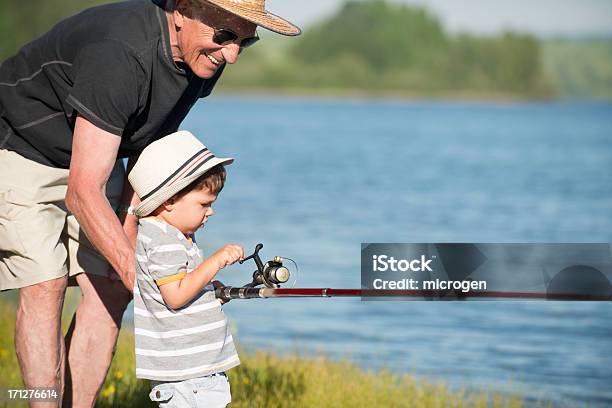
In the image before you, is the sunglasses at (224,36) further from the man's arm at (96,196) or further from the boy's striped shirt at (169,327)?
the boy's striped shirt at (169,327)

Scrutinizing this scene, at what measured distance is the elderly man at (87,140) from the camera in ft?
12.9

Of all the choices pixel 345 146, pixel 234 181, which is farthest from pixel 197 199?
pixel 345 146

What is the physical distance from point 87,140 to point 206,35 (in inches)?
20.7

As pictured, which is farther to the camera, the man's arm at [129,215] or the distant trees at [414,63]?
the distant trees at [414,63]

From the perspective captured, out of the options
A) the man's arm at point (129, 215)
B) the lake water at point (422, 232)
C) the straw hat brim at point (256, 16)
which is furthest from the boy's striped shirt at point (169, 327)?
the lake water at point (422, 232)

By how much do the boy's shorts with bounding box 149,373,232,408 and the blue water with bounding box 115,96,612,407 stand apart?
164 inches

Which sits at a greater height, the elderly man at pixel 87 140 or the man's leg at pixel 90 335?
the elderly man at pixel 87 140

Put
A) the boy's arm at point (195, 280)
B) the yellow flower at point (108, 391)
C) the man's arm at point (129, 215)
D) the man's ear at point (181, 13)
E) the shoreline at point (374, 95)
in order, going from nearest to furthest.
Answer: the boy's arm at point (195, 280)
the man's ear at point (181, 13)
the man's arm at point (129, 215)
the yellow flower at point (108, 391)
the shoreline at point (374, 95)

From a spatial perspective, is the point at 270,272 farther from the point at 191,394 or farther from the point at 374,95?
the point at 374,95

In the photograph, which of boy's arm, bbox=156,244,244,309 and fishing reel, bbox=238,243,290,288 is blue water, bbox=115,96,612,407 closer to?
fishing reel, bbox=238,243,290,288

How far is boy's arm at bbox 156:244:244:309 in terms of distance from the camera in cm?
364

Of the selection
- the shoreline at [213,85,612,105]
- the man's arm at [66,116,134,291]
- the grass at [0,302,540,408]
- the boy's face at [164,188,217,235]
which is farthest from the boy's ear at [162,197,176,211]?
the shoreline at [213,85,612,105]

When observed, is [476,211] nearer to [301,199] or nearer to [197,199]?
[301,199]

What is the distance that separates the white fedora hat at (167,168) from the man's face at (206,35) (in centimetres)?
32
